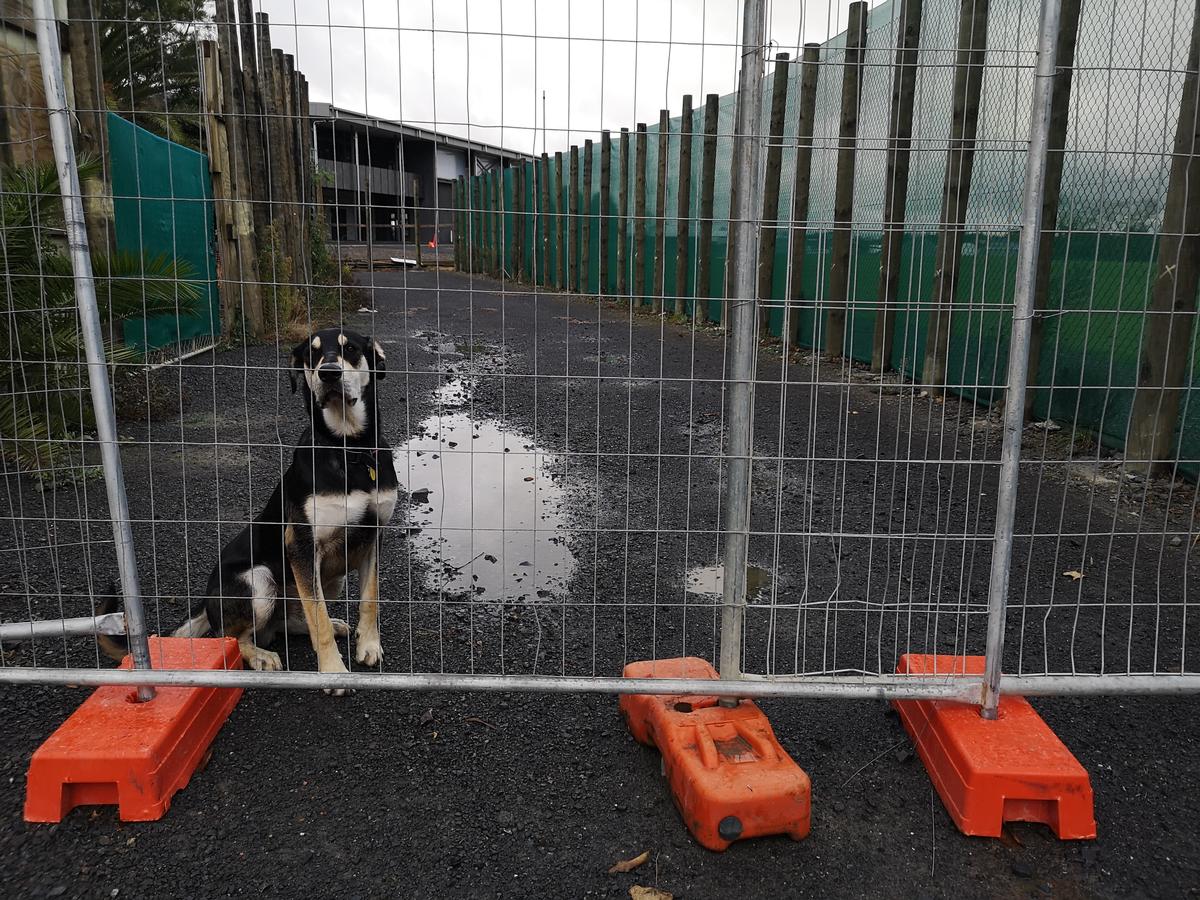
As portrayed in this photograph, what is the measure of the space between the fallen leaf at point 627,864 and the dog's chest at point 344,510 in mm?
1627

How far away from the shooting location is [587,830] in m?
2.64

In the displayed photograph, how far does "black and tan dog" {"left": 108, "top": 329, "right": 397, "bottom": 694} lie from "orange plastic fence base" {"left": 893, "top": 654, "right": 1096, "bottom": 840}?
2247 millimetres

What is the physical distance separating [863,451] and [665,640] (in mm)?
3746

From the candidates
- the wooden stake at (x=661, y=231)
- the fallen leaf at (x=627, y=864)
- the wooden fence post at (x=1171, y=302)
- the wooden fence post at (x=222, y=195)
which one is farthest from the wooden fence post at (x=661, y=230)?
the wooden fence post at (x=222, y=195)

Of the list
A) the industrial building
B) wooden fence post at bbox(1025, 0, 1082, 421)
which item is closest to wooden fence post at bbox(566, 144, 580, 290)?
the industrial building

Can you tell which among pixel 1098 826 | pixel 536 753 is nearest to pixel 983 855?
pixel 1098 826

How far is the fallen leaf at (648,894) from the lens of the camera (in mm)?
2369

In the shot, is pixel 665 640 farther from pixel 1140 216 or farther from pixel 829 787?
pixel 1140 216

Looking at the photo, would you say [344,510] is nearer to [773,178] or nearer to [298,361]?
[298,361]

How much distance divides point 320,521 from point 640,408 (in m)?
5.99

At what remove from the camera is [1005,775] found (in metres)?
2.57

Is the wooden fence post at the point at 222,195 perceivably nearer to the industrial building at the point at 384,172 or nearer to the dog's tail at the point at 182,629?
the dog's tail at the point at 182,629

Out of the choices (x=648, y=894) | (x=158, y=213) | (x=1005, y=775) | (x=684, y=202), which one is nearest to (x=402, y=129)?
(x=648, y=894)

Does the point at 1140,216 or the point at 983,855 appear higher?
the point at 1140,216
